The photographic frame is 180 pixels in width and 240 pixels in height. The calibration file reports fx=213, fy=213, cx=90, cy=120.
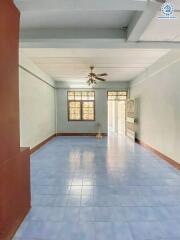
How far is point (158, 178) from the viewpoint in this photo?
4465mm

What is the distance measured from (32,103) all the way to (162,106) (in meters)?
4.11

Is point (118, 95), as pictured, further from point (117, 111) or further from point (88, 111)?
point (117, 111)

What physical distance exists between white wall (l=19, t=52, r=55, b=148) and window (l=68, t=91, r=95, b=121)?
2.47 meters

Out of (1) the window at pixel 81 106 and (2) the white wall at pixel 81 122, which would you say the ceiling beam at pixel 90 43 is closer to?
(2) the white wall at pixel 81 122

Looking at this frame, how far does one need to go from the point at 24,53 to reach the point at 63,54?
3.59 feet

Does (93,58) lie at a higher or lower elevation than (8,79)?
higher

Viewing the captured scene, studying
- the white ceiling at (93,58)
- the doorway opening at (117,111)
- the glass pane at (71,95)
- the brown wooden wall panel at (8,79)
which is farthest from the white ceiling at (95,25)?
the doorway opening at (117,111)

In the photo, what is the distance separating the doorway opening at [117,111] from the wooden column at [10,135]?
9.74 meters

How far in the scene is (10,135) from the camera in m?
2.38

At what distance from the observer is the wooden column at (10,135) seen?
2.14 m

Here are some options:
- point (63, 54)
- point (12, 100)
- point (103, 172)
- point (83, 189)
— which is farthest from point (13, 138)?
point (63, 54)

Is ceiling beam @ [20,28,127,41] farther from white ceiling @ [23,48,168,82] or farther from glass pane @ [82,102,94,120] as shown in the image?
glass pane @ [82,102,94,120]

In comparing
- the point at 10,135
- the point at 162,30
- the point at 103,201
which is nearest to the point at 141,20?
the point at 162,30

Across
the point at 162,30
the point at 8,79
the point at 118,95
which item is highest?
the point at 162,30
